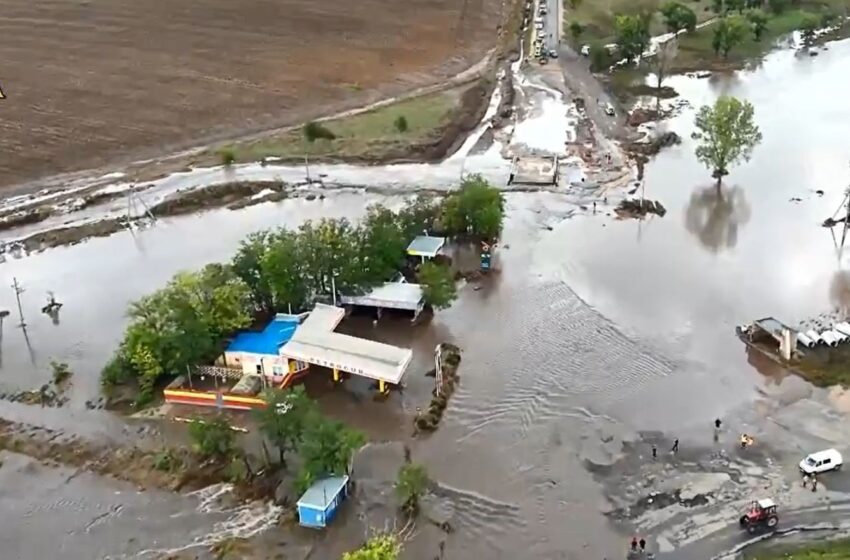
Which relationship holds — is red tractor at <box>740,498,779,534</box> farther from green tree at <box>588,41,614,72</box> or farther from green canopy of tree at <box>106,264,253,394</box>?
green tree at <box>588,41,614,72</box>

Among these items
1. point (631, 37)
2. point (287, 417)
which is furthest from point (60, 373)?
point (631, 37)

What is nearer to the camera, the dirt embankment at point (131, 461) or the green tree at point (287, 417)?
the green tree at point (287, 417)

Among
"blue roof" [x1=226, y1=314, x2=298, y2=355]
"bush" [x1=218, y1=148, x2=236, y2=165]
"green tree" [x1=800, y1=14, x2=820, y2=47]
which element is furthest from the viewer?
"green tree" [x1=800, y1=14, x2=820, y2=47]

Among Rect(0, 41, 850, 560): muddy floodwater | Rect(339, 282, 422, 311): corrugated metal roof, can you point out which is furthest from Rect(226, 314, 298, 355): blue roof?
Rect(0, 41, 850, 560): muddy floodwater

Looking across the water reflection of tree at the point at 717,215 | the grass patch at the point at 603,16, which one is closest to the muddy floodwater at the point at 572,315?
the water reflection of tree at the point at 717,215

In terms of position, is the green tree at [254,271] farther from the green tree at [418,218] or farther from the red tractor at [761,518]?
the red tractor at [761,518]

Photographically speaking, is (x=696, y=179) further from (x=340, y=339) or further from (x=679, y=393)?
(x=340, y=339)
